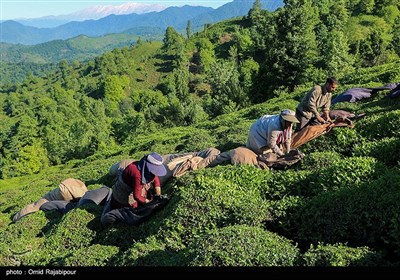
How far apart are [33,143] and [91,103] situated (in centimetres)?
3270

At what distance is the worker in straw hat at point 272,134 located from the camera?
34.3 ft

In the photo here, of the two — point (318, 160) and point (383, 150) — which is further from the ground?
point (383, 150)

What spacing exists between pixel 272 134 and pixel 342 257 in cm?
533

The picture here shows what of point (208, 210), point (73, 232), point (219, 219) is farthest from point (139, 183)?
point (73, 232)

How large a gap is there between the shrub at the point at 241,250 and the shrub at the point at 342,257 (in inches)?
12.0

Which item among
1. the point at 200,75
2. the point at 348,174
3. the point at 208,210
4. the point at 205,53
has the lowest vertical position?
the point at 200,75

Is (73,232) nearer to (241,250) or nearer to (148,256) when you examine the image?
(148,256)

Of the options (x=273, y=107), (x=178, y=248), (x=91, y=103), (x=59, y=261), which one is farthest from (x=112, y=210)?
(x=91, y=103)

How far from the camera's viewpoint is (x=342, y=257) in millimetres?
5645

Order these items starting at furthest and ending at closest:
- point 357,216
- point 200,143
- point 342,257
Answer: point 200,143
point 357,216
point 342,257

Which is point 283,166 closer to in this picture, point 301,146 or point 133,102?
point 301,146

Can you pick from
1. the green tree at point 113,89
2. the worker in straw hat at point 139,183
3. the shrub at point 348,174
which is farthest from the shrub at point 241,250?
the green tree at point 113,89

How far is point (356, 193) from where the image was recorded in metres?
7.38

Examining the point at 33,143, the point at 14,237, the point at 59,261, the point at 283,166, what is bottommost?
the point at 33,143
